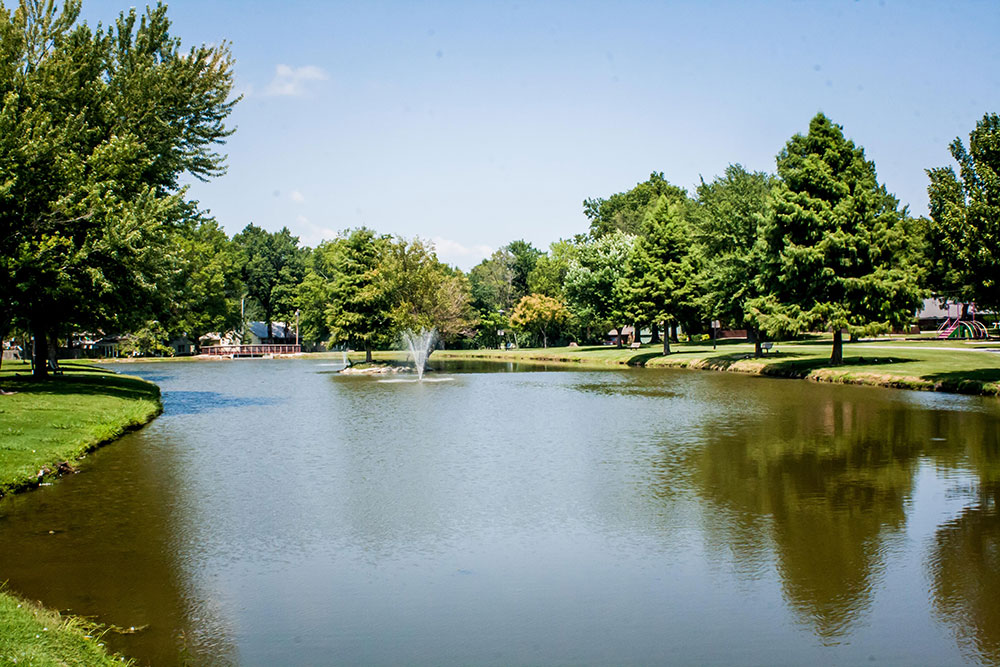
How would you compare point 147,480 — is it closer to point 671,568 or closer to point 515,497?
point 515,497

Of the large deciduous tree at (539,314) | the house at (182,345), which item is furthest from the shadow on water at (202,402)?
the house at (182,345)

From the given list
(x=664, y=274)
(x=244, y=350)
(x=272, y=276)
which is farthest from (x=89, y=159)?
(x=272, y=276)

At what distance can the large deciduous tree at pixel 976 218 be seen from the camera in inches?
1140

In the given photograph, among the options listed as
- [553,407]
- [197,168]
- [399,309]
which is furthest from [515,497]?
[399,309]

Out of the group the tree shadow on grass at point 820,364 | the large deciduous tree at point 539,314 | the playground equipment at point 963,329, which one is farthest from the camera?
the large deciduous tree at point 539,314

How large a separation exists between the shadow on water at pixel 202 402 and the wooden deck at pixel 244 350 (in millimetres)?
63455

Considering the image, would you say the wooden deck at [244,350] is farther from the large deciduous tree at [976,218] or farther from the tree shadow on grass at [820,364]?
the large deciduous tree at [976,218]

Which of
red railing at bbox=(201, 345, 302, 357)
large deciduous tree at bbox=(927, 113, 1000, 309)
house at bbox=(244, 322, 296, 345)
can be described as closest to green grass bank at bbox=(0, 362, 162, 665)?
large deciduous tree at bbox=(927, 113, 1000, 309)

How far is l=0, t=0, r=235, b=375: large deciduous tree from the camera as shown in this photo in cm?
2584

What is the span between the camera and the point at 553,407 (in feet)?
104

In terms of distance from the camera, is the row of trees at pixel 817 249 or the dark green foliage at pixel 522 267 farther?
the dark green foliage at pixel 522 267

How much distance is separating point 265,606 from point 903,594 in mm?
7531

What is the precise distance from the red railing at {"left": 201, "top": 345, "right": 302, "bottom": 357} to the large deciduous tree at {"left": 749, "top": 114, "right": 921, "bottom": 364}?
75.0m

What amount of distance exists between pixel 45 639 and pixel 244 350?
101538 millimetres
